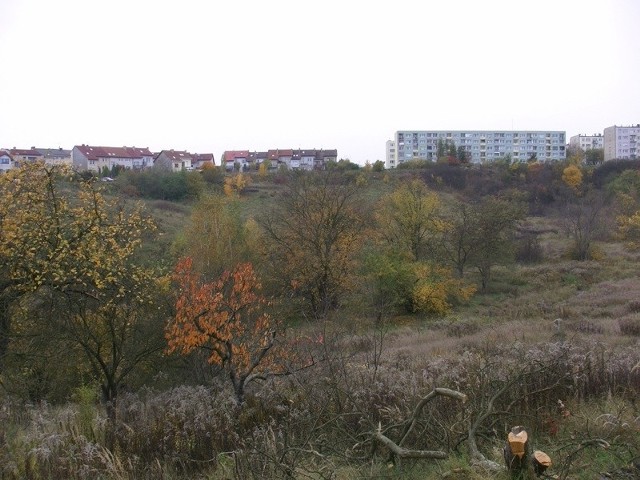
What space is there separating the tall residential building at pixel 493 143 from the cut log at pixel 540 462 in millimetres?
114839

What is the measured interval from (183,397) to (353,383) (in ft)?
7.77

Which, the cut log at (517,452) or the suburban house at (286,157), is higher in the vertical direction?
the suburban house at (286,157)

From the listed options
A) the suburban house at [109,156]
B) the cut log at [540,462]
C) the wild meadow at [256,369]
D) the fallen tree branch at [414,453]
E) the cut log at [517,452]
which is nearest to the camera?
the cut log at [517,452]

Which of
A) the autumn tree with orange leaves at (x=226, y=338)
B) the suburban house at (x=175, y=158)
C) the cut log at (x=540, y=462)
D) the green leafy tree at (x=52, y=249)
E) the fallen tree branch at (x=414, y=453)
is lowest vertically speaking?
the autumn tree with orange leaves at (x=226, y=338)

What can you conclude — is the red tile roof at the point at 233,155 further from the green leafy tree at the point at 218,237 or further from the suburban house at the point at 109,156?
the green leafy tree at the point at 218,237

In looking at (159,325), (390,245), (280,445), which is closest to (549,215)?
(390,245)

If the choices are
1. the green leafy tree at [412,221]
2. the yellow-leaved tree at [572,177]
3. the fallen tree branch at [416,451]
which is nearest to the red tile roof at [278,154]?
the yellow-leaved tree at [572,177]

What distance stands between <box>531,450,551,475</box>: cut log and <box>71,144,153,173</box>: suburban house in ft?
265

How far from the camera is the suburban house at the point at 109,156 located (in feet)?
271

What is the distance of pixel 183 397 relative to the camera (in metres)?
7.88

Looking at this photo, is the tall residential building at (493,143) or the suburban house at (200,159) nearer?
the suburban house at (200,159)

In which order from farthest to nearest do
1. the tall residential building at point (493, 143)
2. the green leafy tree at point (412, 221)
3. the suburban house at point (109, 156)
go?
the tall residential building at point (493, 143)
the suburban house at point (109, 156)
the green leafy tree at point (412, 221)

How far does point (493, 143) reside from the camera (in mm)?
120125

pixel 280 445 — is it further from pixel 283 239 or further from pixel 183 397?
pixel 283 239
